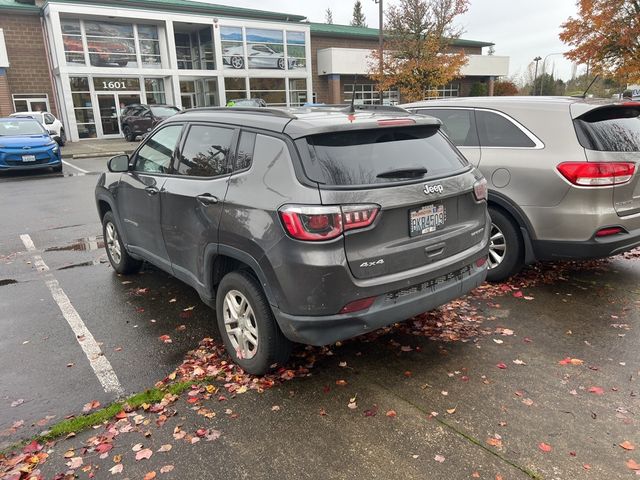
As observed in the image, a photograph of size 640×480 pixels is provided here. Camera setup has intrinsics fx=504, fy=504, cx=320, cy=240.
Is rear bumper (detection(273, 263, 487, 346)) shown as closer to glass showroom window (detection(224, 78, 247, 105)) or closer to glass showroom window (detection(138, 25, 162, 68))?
glass showroom window (detection(138, 25, 162, 68))

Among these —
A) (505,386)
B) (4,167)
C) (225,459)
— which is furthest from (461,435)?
(4,167)

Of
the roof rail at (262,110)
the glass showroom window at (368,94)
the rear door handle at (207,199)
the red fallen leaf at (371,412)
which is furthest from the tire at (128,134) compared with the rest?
the red fallen leaf at (371,412)

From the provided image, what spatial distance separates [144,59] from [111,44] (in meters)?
1.99

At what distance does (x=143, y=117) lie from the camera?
23.9 m

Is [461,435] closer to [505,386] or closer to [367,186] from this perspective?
[505,386]

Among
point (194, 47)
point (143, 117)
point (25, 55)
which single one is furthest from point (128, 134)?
point (194, 47)

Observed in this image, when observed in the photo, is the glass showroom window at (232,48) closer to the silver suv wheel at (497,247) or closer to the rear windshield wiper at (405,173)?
the silver suv wheel at (497,247)

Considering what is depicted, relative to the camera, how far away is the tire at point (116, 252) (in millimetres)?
5703

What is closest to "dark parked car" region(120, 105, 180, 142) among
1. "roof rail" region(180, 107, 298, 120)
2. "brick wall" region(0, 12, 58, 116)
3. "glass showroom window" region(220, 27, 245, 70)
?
"brick wall" region(0, 12, 58, 116)

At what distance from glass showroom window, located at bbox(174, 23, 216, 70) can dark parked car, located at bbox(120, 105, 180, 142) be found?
7.94 meters

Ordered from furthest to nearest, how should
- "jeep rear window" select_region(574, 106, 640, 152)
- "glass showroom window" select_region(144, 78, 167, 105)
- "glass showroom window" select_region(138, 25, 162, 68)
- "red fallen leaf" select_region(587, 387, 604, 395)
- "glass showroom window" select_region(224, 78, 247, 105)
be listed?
"glass showroom window" select_region(224, 78, 247, 105) < "glass showroom window" select_region(144, 78, 167, 105) < "glass showroom window" select_region(138, 25, 162, 68) < "jeep rear window" select_region(574, 106, 640, 152) < "red fallen leaf" select_region(587, 387, 604, 395)

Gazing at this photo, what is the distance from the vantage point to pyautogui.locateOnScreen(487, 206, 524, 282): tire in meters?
A: 5.04

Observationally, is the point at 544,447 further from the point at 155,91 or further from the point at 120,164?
the point at 155,91

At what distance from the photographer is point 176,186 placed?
163 inches
